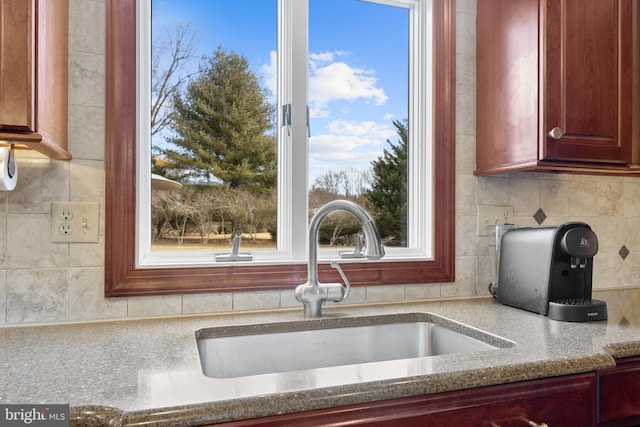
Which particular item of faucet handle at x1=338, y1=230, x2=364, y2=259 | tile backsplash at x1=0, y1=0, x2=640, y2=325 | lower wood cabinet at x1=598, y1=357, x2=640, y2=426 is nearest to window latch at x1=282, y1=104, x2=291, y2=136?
faucet handle at x1=338, y1=230, x2=364, y2=259

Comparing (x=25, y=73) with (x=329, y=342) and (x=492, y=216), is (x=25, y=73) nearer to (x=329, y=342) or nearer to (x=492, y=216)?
(x=329, y=342)

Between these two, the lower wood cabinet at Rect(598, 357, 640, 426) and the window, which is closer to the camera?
the lower wood cabinet at Rect(598, 357, 640, 426)

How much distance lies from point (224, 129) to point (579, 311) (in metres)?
1.25

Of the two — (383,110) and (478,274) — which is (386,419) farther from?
(383,110)

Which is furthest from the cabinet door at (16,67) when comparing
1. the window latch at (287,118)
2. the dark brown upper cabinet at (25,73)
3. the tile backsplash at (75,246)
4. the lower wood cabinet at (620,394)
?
the lower wood cabinet at (620,394)

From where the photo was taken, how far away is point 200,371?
2.90ft

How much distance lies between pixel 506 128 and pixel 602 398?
91 centimetres

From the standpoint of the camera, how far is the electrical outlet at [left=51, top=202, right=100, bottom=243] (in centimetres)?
129

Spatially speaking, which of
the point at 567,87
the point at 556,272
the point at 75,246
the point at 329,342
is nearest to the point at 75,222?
the point at 75,246

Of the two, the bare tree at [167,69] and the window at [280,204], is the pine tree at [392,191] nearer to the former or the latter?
the window at [280,204]

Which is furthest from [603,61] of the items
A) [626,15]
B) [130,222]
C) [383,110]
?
[130,222]

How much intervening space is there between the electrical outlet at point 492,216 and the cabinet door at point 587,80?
1.11 ft

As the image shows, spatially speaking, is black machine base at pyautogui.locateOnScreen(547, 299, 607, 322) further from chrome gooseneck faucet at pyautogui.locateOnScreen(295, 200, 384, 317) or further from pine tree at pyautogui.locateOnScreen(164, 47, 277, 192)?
pine tree at pyautogui.locateOnScreen(164, 47, 277, 192)

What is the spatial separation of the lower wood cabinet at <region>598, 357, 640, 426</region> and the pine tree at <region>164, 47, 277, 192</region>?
3.69 feet
